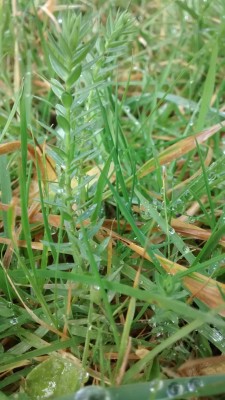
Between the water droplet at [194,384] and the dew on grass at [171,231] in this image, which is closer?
the water droplet at [194,384]

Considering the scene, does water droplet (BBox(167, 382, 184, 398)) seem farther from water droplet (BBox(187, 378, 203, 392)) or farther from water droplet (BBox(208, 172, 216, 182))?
water droplet (BBox(208, 172, 216, 182))

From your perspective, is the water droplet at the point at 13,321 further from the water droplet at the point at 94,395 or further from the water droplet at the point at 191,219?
the water droplet at the point at 191,219

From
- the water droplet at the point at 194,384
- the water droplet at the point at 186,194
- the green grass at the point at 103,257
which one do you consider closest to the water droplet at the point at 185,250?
the green grass at the point at 103,257

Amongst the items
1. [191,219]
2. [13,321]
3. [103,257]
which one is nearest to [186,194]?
[191,219]

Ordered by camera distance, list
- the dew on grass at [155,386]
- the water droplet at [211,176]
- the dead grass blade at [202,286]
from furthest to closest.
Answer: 1. the water droplet at [211,176]
2. the dead grass blade at [202,286]
3. the dew on grass at [155,386]

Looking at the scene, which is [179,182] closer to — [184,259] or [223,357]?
[184,259]

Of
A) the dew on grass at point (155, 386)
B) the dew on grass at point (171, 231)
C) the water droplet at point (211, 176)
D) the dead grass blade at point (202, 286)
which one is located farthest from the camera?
the water droplet at point (211, 176)

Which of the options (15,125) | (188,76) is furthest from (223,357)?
(188,76)
